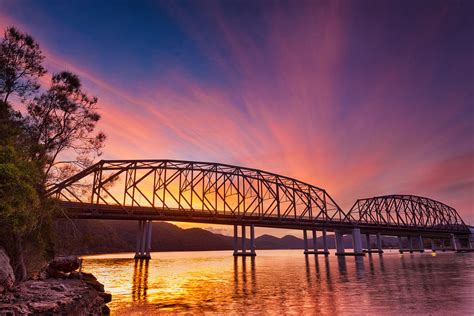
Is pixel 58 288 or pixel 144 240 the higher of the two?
pixel 144 240

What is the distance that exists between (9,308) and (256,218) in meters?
107

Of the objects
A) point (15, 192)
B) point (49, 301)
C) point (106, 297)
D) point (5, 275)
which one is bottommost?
point (106, 297)

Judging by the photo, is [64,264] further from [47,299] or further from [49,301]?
[49,301]

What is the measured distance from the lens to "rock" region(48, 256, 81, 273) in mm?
26936

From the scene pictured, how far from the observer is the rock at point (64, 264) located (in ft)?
88.4

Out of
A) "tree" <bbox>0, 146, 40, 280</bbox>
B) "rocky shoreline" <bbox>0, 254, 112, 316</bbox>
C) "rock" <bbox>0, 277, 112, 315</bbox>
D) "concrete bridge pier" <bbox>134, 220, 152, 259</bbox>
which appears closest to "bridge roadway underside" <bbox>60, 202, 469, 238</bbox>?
"concrete bridge pier" <bbox>134, 220, 152, 259</bbox>

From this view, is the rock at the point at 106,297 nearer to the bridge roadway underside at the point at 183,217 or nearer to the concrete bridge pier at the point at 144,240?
the bridge roadway underside at the point at 183,217

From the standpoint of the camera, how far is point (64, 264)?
2742 centimetres

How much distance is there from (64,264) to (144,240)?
278 feet

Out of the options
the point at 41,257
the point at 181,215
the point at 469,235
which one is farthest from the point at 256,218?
the point at 469,235

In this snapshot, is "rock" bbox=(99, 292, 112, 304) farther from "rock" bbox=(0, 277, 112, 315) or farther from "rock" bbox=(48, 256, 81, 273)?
"rock" bbox=(48, 256, 81, 273)

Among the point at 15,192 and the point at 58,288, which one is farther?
the point at 58,288

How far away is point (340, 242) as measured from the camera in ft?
433

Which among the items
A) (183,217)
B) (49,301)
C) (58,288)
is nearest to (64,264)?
(58,288)
